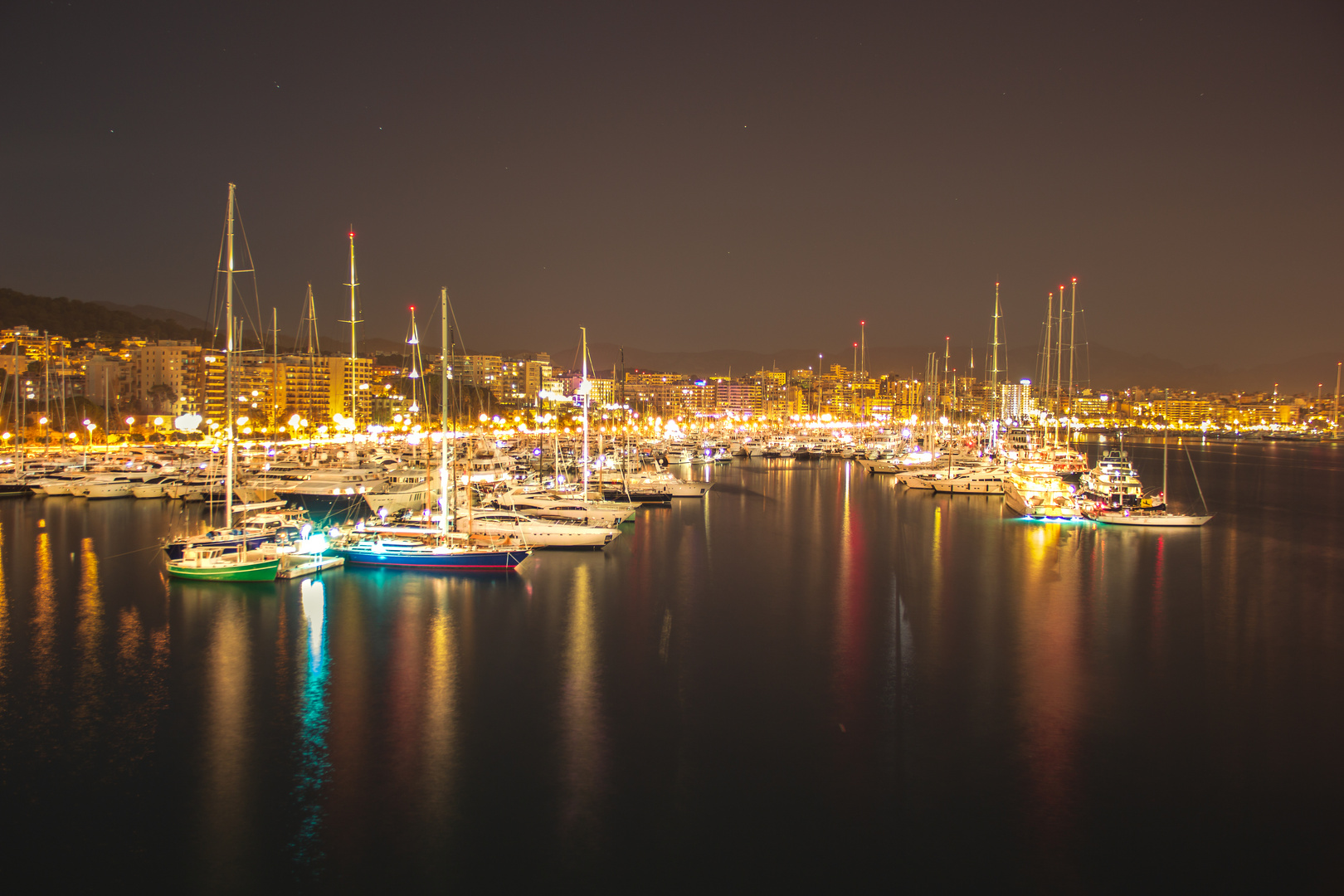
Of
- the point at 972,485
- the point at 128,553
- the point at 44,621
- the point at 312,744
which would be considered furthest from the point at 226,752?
the point at 972,485

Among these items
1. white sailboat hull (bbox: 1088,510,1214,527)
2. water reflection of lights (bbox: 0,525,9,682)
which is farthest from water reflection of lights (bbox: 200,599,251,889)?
white sailboat hull (bbox: 1088,510,1214,527)

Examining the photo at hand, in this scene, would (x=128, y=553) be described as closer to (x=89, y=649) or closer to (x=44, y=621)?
(x=44, y=621)

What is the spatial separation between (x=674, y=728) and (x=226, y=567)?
868 cm

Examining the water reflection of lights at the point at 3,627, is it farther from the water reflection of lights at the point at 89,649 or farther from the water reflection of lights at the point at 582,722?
the water reflection of lights at the point at 582,722

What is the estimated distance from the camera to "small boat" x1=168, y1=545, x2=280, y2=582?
522 inches

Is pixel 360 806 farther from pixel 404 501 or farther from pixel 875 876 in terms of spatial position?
pixel 404 501

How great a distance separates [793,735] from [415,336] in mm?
19566

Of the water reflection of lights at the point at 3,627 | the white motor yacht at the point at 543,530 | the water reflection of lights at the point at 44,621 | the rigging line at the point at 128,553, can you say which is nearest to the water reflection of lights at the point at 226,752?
the water reflection of lights at the point at 44,621

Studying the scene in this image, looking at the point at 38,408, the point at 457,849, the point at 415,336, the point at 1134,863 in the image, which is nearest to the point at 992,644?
the point at 1134,863

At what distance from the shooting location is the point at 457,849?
609 cm

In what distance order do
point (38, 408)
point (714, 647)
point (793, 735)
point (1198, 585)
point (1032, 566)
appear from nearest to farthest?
point (793, 735)
point (714, 647)
point (1198, 585)
point (1032, 566)
point (38, 408)

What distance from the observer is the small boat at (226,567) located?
1325cm

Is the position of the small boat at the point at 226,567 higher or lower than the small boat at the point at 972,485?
lower

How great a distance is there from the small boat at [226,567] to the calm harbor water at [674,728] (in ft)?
0.89
